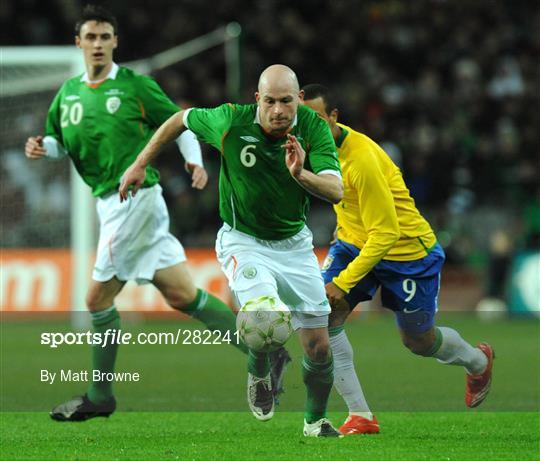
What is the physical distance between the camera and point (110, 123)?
845cm

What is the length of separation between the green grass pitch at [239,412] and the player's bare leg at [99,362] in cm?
10

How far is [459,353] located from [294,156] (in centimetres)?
239

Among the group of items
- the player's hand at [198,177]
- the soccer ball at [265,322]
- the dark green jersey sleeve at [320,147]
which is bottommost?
the soccer ball at [265,322]

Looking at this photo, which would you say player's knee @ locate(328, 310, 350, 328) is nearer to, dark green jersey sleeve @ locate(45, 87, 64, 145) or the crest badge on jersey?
the crest badge on jersey

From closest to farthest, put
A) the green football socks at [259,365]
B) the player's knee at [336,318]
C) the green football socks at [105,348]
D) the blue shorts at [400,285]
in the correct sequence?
1. the green football socks at [259,365]
2. the player's knee at [336,318]
3. the blue shorts at [400,285]
4. the green football socks at [105,348]

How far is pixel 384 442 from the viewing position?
6961 millimetres

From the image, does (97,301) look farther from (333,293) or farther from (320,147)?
(320,147)

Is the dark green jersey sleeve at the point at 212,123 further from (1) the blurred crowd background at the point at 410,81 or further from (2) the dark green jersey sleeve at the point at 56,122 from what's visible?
(1) the blurred crowd background at the point at 410,81

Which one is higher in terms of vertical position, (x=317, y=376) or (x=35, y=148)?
(x=35, y=148)

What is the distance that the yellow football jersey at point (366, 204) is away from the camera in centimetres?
736

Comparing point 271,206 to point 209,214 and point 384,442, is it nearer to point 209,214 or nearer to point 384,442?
point 384,442

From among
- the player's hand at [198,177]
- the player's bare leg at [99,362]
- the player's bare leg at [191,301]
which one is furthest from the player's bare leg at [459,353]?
the player's bare leg at [99,362]

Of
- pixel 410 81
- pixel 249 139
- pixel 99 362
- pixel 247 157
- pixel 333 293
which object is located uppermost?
pixel 249 139

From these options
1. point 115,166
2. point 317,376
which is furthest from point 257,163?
point 115,166
